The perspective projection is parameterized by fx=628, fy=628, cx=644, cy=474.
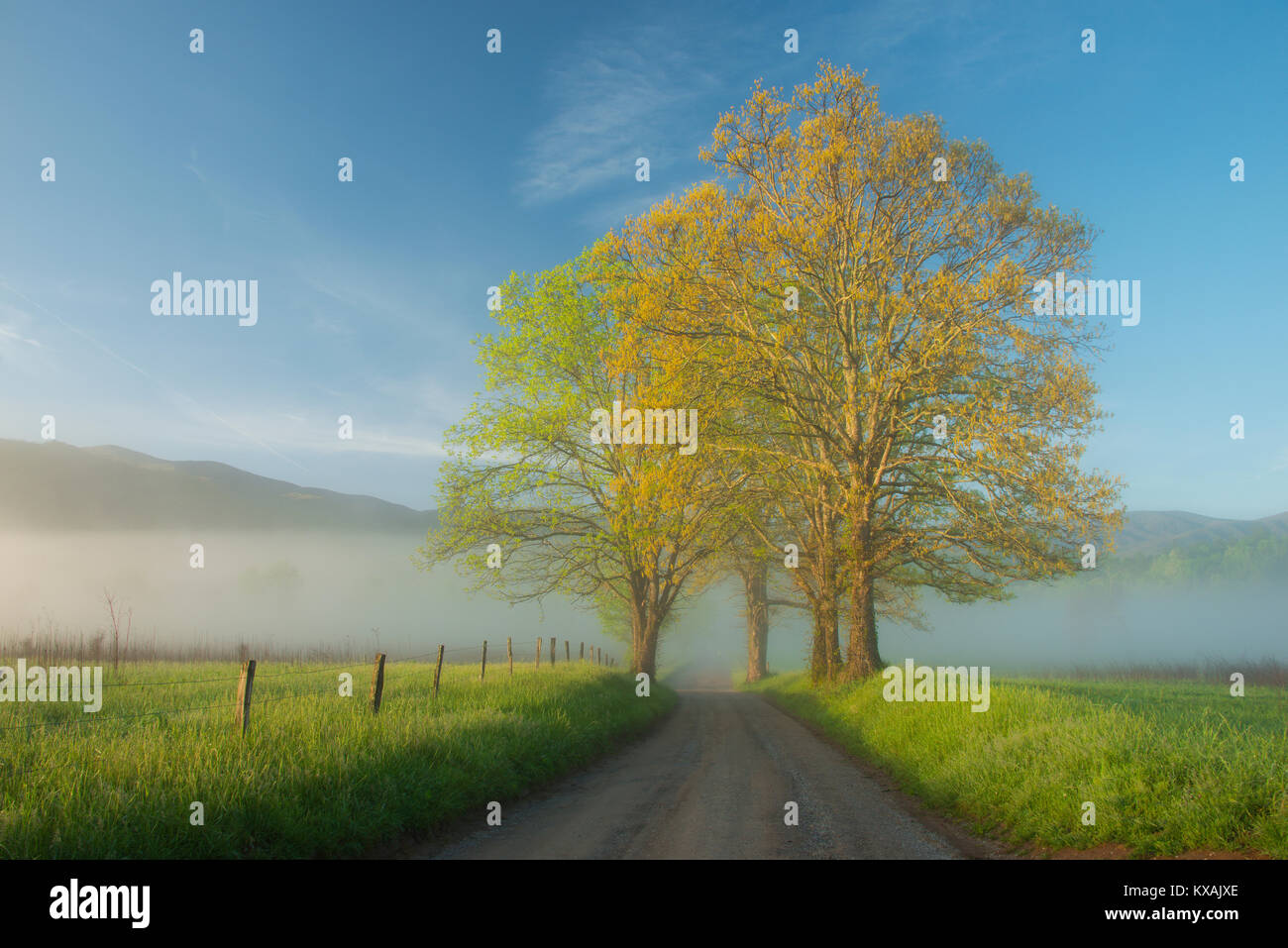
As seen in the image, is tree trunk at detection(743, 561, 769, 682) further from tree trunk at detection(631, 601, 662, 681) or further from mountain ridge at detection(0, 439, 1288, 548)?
mountain ridge at detection(0, 439, 1288, 548)

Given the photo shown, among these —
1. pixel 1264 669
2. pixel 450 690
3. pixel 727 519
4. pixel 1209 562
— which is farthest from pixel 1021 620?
pixel 450 690

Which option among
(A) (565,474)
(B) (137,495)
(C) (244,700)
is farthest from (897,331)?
(B) (137,495)

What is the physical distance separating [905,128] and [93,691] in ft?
77.6

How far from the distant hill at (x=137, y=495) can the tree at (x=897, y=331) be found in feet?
500

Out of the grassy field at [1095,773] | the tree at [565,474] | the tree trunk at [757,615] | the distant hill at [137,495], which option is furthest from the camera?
the distant hill at [137,495]

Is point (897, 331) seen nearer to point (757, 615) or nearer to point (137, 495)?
point (757, 615)

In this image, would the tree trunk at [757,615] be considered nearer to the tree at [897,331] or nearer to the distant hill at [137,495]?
the tree at [897,331]

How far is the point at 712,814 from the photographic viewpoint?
8281 millimetres

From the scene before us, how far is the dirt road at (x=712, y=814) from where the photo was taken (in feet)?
22.4

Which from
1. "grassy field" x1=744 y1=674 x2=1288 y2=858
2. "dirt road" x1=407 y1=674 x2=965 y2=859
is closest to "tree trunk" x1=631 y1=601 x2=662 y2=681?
"dirt road" x1=407 y1=674 x2=965 y2=859

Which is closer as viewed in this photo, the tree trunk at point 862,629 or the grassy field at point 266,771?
the grassy field at point 266,771

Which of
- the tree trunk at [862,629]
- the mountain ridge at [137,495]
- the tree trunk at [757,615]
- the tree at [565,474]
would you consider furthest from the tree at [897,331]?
the mountain ridge at [137,495]

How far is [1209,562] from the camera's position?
17212 cm

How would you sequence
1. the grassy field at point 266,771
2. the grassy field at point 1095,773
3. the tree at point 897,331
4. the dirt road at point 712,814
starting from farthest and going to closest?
the tree at point 897,331
the dirt road at point 712,814
the grassy field at point 1095,773
the grassy field at point 266,771
